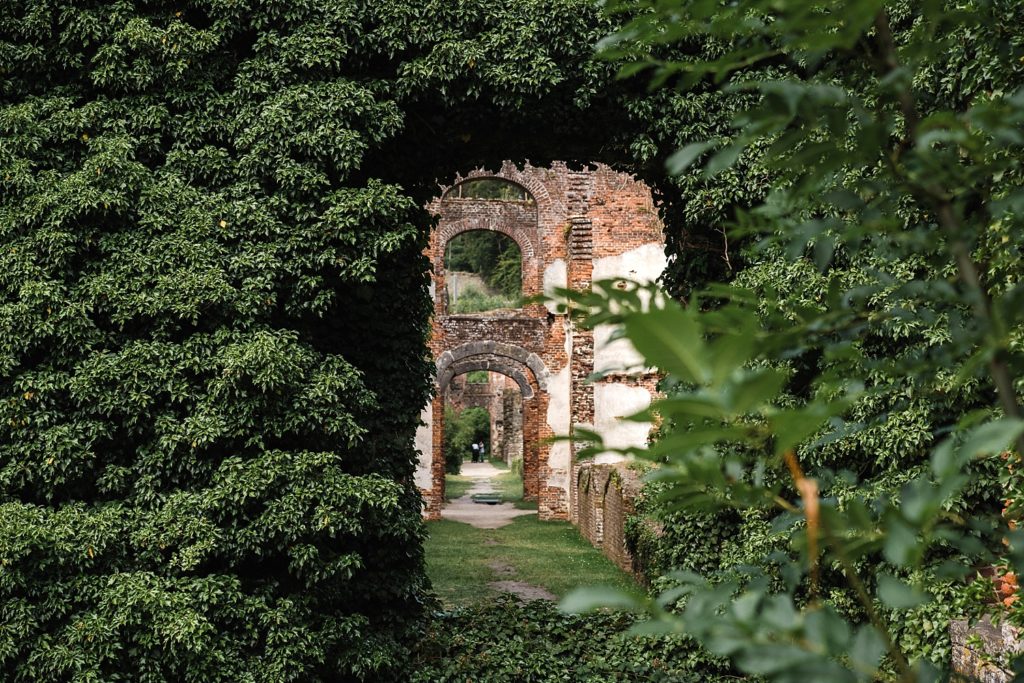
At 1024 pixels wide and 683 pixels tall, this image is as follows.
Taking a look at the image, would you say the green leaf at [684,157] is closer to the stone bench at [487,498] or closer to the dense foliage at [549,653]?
the dense foliage at [549,653]

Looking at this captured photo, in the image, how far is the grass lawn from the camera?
11094 millimetres

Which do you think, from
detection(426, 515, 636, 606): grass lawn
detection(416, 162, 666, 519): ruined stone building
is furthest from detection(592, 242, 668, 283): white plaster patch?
detection(426, 515, 636, 606): grass lawn

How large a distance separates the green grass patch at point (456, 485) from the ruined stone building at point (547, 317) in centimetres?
363

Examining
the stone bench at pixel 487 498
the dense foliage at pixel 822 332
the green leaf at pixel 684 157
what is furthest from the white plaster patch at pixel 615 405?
the green leaf at pixel 684 157

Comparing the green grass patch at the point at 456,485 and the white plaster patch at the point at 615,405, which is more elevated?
the white plaster patch at the point at 615,405

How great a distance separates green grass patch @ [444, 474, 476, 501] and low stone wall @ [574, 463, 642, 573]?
7062 mm

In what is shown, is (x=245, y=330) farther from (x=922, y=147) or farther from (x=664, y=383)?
(x=922, y=147)

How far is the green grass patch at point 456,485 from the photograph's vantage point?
76.1 ft

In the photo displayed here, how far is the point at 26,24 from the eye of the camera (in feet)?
23.0

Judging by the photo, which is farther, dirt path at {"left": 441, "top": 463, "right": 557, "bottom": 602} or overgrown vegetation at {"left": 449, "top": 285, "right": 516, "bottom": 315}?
overgrown vegetation at {"left": 449, "top": 285, "right": 516, "bottom": 315}

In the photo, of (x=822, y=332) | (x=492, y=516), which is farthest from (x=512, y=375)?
(x=822, y=332)

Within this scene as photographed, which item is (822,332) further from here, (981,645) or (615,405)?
(615,405)

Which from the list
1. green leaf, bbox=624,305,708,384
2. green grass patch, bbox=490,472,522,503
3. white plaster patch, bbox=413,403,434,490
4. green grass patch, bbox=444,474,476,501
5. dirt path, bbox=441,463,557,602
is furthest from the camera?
green grass patch, bbox=444,474,476,501

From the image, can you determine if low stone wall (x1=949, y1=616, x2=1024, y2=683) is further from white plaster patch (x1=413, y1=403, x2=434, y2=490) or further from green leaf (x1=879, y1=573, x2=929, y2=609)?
white plaster patch (x1=413, y1=403, x2=434, y2=490)
